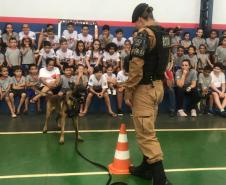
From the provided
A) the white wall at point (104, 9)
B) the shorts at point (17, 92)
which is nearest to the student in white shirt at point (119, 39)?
the white wall at point (104, 9)

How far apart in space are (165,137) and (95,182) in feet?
8.40

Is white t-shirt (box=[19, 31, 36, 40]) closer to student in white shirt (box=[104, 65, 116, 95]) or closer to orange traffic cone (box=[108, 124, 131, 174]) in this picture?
student in white shirt (box=[104, 65, 116, 95])

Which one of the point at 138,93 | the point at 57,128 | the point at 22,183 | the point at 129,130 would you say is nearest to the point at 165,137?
the point at 129,130

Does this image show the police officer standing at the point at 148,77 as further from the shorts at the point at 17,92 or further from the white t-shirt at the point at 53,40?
the white t-shirt at the point at 53,40

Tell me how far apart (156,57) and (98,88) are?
16.1ft

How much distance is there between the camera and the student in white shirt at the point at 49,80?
8.87 metres

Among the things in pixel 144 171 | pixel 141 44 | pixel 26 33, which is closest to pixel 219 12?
pixel 26 33

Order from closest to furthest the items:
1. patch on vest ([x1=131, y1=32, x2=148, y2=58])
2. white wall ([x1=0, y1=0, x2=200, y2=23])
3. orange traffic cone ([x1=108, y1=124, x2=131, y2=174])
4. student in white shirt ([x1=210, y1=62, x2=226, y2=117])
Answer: patch on vest ([x1=131, y1=32, x2=148, y2=58])
orange traffic cone ([x1=108, y1=124, x2=131, y2=174])
student in white shirt ([x1=210, y1=62, x2=226, y2=117])
white wall ([x1=0, y1=0, x2=200, y2=23])

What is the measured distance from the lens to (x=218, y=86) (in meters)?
9.96

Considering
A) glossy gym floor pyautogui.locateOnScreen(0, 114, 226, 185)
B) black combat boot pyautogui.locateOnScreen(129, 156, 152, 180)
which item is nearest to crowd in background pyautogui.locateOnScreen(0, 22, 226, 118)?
glossy gym floor pyautogui.locateOnScreen(0, 114, 226, 185)

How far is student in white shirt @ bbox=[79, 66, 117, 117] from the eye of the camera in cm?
925

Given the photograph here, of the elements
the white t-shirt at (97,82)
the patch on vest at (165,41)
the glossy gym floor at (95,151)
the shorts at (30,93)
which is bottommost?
the glossy gym floor at (95,151)

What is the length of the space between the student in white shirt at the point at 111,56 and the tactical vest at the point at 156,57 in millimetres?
5703

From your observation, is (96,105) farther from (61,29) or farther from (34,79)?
(61,29)
